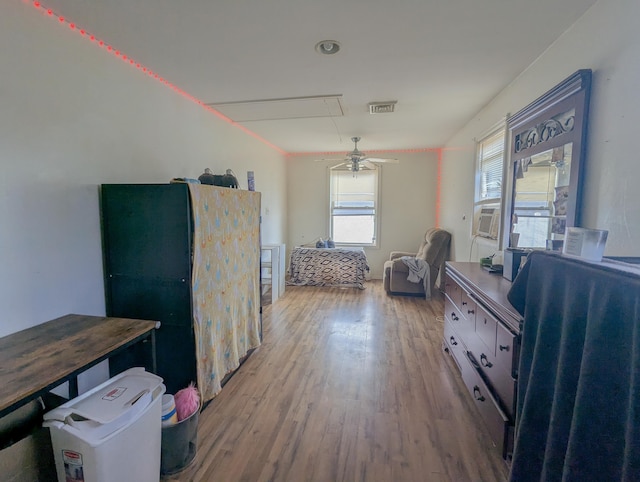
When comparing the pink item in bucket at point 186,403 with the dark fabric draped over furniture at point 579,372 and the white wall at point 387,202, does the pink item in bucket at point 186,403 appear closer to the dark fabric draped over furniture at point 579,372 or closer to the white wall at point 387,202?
the dark fabric draped over furniture at point 579,372

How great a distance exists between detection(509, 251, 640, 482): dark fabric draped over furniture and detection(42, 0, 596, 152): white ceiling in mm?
1591

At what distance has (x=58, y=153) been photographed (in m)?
1.74

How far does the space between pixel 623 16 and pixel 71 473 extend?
318 cm

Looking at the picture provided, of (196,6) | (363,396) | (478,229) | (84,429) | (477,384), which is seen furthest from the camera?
(478,229)

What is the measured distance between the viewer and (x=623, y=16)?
57.7 inches

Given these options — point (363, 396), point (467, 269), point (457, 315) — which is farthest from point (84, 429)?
point (467, 269)

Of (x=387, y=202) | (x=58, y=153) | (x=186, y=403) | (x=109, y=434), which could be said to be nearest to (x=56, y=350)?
(x=109, y=434)

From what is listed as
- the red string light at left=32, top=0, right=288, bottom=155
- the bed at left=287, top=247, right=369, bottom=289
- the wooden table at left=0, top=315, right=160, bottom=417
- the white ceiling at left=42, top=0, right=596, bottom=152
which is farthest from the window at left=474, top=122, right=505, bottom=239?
the wooden table at left=0, top=315, right=160, bottom=417

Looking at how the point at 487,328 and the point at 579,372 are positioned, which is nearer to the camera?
the point at 579,372

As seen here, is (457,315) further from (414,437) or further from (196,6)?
(196,6)

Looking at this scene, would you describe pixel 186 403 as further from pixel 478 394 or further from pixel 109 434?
pixel 478 394

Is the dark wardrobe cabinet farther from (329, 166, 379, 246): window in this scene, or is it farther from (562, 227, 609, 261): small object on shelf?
(329, 166, 379, 246): window

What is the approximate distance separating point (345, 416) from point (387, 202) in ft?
15.5

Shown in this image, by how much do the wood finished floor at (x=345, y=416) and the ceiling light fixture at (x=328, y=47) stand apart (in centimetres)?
251
